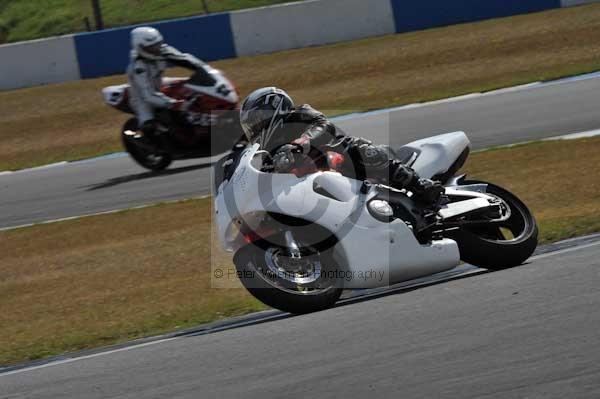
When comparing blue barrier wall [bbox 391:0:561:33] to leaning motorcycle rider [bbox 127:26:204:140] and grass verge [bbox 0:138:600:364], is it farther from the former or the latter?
grass verge [bbox 0:138:600:364]

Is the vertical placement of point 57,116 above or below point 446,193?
below

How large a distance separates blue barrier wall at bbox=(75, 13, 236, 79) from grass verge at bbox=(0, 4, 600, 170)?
34 cm

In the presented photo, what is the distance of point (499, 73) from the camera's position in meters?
16.6

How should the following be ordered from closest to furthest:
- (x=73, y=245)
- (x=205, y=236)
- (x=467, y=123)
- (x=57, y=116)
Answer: (x=205, y=236) < (x=73, y=245) < (x=467, y=123) < (x=57, y=116)

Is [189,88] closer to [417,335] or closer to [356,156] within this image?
[356,156]

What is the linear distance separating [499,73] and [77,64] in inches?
319

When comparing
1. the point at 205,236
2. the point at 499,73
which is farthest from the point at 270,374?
the point at 499,73

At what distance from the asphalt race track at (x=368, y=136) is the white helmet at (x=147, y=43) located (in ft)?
4.75

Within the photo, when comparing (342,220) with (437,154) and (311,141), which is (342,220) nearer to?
(311,141)

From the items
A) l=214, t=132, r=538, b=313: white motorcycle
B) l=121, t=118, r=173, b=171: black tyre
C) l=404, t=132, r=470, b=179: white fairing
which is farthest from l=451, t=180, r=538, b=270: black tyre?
l=121, t=118, r=173, b=171: black tyre

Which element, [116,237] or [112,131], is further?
[112,131]

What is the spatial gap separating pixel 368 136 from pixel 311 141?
6959 millimetres

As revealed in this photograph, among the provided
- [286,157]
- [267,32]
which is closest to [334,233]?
[286,157]

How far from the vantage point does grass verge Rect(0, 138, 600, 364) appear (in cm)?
683
